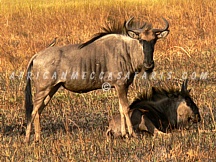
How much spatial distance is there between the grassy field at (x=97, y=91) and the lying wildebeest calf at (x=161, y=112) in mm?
218

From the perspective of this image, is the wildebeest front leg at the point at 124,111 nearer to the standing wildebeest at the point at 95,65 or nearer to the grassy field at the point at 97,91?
the standing wildebeest at the point at 95,65

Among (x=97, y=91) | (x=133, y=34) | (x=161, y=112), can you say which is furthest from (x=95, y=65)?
(x=97, y=91)

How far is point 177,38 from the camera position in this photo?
584 inches

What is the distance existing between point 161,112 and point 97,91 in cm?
247

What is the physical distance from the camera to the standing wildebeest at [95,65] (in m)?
7.10

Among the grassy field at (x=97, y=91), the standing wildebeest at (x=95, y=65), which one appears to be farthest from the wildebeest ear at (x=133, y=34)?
the grassy field at (x=97, y=91)

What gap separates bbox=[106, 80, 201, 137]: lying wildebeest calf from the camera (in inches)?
282

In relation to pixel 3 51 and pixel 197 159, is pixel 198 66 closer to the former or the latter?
pixel 3 51

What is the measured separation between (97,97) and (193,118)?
2444 millimetres

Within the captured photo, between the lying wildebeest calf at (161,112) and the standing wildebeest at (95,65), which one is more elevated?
the standing wildebeest at (95,65)

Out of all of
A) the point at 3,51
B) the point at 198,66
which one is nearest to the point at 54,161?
the point at 198,66

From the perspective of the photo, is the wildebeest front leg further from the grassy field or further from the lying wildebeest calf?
the grassy field

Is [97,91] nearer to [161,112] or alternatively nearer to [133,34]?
[161,112]

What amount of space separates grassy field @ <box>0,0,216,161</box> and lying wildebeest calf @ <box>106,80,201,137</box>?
218 millimetres
